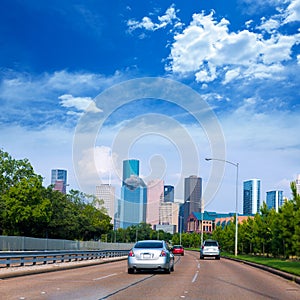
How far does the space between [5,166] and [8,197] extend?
11151 mm

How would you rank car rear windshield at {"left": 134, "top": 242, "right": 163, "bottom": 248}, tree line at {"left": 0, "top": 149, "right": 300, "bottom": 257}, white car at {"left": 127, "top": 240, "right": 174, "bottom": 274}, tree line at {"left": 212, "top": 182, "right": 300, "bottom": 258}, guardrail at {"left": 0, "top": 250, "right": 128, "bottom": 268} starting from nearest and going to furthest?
white car at {"left": 127, "top": 240, "right": 174, "bottom": 274} → car rear windshield at {"left": 134, "top": 242, "right": 163, "bottom": 248} → guardrail at {"left": 0, "top": 250, "right": 128, "bottom": 268} → tree line at {"left": 212, "top": 182, "right": 300, "bottom": 258} → tree line at {"left": 0, "top": 149, "right": 300, "bottom": 257}

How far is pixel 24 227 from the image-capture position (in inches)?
2864

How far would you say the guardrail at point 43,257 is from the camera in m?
23.9

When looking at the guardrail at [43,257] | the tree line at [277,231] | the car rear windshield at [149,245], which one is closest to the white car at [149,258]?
the car rear windshield at [149,245]

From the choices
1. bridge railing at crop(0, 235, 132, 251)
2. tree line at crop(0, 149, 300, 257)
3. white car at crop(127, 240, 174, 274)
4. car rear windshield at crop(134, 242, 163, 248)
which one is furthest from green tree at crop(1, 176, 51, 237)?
white car at crop(127, 240, 174, 274)

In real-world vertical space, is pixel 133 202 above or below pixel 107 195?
below

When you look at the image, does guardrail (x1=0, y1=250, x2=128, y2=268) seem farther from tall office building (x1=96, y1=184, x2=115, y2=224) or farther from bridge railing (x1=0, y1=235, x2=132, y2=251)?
tall office building (x1=96, y1=184, x2=115, y2=224)

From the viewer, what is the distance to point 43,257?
29781 mm

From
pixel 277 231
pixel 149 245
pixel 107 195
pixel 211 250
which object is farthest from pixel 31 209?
pixel 107 195

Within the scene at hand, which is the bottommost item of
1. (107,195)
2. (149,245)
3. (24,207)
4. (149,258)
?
(149,258)

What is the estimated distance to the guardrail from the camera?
2388 centimetres

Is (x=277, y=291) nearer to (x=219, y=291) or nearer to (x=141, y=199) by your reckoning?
(x=219, y=291)

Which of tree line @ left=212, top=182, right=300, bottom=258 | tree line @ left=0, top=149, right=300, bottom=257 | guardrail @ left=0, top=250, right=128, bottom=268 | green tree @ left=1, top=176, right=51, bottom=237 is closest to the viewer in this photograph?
guardrail @ left=0, top=250, right=128, bottom=268

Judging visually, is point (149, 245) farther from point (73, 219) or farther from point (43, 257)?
point (73, 219)
